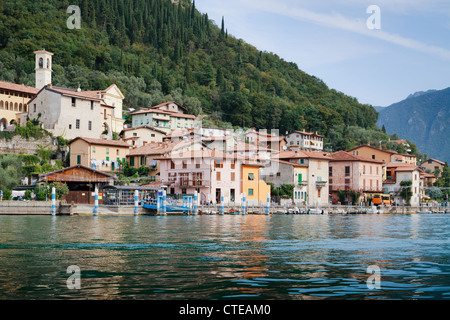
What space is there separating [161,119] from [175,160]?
103 feet

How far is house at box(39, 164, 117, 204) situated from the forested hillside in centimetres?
4517

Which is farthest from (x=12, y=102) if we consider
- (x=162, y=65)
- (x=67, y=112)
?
(x=162, y=65)

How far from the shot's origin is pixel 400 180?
90.6 metres

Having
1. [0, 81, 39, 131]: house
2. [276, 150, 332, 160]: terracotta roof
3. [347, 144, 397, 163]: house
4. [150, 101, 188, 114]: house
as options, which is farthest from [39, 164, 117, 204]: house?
[347, 144, 397, 163]: house

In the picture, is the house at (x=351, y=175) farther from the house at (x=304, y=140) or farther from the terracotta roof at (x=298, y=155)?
the house at (x=304, y=140)

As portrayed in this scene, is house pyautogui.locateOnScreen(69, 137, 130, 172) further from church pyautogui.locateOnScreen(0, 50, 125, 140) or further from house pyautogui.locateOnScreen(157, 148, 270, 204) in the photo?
house pyautogui.locateOnScreen(157, 148, 270, 204)

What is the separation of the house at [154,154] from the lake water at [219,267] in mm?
40981

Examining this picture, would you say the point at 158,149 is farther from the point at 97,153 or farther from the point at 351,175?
the point at 351,175

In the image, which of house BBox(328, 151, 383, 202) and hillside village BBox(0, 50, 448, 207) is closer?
hillside village BBox(0, 50, 448, 207)

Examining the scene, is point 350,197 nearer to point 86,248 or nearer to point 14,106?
point 14,106

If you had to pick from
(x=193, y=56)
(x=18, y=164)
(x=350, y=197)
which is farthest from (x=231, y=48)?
(x=18, y=164)

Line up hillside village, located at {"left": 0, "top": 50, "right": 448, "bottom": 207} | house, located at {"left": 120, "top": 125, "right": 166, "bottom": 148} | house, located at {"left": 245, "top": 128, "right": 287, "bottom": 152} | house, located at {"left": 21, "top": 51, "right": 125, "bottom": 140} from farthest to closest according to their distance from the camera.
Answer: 1. house, located at {"left": 245, "top": 128, "right": 287, "bottom": 152}
2. house, located at {"left": 120, "top": 125, "right": 166, "bottom": 148}
3. house, located at {"left": 21, "top": 51, "right": 125, "bottom": 140}
4. hillside village, located at {"left": 0, "top": 50, "right": 448, "bottom": 207}

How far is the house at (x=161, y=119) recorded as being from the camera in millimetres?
93350

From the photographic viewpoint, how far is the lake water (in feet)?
41.1
